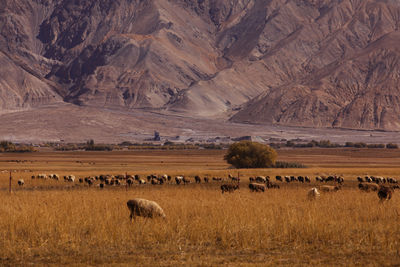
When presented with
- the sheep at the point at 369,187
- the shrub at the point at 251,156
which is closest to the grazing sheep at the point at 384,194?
the sheep at the point at 369,187

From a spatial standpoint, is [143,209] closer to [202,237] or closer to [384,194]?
[202,237]

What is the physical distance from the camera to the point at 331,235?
17969 mm

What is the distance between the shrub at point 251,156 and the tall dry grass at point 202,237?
67.2 m

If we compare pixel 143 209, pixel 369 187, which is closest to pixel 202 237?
pixel 143 209

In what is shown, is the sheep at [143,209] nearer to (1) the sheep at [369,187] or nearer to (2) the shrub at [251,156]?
(1) the sheep at [369,187]

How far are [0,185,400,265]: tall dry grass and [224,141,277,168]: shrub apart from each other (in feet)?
221

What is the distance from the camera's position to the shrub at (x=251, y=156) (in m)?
89.9

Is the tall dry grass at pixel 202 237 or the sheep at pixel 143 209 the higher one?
the sheep at pixel 143 209

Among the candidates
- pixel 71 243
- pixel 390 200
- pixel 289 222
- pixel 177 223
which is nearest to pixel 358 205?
pixel 390 200

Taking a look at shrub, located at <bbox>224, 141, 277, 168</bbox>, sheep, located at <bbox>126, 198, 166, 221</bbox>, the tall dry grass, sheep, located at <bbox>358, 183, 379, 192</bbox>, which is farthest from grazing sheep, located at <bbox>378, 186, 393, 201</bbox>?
shrub, located at <bbox>224, 141, 277, 168</bbox>

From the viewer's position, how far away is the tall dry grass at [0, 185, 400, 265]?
15547 mm

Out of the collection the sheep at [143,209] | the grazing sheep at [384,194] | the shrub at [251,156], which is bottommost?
the sheep at [143,209]

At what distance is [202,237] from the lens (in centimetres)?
1773

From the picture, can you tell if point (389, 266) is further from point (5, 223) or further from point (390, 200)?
point (390, 200)
